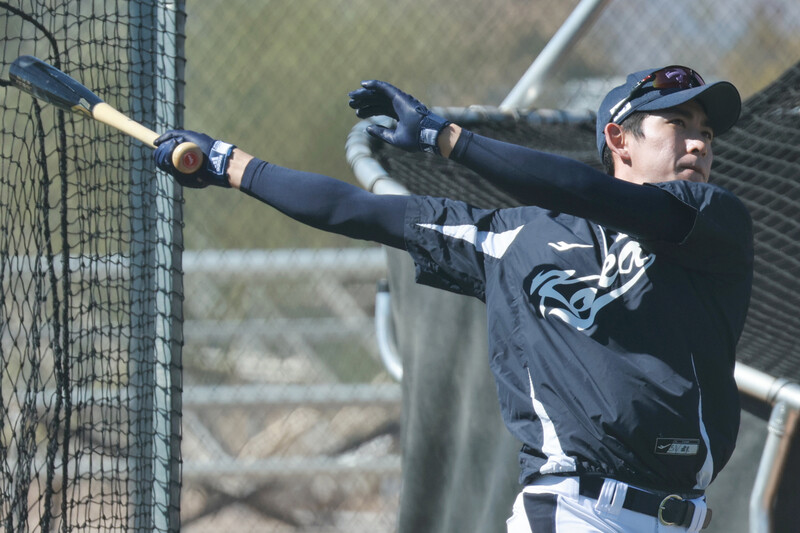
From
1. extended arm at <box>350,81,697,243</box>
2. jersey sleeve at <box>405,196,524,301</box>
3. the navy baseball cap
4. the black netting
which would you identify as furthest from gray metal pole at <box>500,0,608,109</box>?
extended arm at <box>350,81,697,243</box>

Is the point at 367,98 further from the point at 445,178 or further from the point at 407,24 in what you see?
the point at 407,24

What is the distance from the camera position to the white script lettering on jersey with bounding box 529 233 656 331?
1683 mm

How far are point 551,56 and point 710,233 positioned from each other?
2.13m

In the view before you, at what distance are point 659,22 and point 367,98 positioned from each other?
536cm

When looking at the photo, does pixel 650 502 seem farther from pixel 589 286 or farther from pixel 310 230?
pixel 310 230

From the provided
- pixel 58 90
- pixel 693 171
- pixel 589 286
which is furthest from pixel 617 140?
pixel 58 90

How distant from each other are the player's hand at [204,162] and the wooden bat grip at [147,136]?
0.04 feet

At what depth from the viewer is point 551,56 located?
362cm

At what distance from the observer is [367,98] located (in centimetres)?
165

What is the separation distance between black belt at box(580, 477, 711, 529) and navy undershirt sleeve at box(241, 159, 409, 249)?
22.2 inches

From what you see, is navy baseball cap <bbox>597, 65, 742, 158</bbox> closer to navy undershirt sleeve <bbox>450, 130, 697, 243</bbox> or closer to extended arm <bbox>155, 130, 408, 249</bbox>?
navy undershirt sleeve <bbox>450, 130, 697, 243</bbox>

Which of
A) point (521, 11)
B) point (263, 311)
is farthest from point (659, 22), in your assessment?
point (263, 311)

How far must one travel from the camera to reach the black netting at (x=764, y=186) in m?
2.97

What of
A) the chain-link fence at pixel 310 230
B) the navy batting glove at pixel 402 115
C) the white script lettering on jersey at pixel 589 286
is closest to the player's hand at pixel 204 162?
the navy batting glove at pixel 402 115
